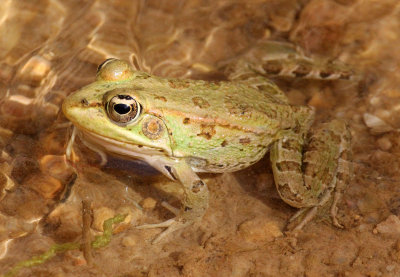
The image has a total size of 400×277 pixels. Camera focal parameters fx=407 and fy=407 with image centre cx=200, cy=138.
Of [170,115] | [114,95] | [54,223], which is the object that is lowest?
[54,223]

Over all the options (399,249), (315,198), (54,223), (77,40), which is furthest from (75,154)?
(399,249)

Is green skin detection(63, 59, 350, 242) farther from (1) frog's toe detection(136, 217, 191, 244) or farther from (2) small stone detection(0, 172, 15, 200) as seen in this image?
(2) small stone detection(0, 172, 15, 200)

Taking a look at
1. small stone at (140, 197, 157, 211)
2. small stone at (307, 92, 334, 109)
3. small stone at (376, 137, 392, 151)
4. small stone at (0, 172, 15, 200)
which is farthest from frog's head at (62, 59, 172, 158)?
small stone at (376, 137, 392, 151)

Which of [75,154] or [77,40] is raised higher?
[77,40]

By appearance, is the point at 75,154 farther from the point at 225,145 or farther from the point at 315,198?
the point at 315,198

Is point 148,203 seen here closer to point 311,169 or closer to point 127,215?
point 127,215

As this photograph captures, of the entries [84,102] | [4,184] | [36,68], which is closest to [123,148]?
[84,102]
